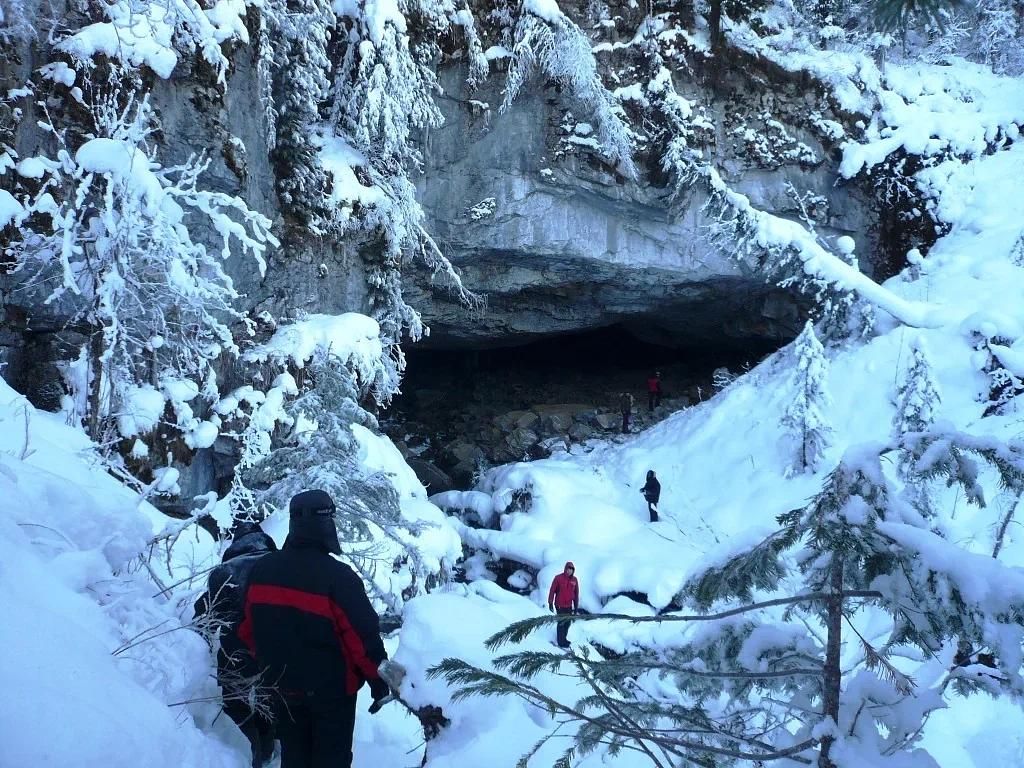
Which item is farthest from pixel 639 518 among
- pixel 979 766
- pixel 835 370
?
pixel 979 766

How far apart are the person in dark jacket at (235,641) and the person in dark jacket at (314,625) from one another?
0.18 metres

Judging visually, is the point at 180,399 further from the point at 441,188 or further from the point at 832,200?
the point at 832,200

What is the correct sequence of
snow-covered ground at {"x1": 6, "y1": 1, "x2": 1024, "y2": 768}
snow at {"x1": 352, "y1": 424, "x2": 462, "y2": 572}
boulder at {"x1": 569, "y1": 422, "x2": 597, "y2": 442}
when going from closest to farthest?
snow-covered ground at {"x1": 6, "y1": 1, "x2": 1024, "y2": 768} → snow at {"x1": 352, "y1": 424, "x2": 462, "y2": 572} → boulder at {"x1": 569, "y1": 422, "x2": 597, "y2": 442}

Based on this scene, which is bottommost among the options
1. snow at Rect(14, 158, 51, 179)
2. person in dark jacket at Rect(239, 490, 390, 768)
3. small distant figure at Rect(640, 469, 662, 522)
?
small distant figure at Rect(640, 469, 662, 522)

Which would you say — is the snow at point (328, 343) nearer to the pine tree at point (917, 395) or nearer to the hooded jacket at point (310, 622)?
the hooded jacket at point (310, 622)

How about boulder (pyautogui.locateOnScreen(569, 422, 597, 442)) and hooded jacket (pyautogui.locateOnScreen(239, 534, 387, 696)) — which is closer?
hooded jacket (pyautogui.locateOnScreen(239, 534, 387, 696))

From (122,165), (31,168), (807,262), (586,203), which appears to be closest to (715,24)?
(586,203)

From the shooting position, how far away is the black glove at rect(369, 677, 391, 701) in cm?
269

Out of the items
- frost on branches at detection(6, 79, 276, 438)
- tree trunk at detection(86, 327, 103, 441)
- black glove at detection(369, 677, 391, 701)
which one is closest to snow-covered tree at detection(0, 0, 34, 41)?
frost on branches at detection(6, 79, 276, 438)

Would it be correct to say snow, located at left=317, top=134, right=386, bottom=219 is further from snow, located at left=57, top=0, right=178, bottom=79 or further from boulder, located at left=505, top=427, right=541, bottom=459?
boulder, located at left=505, top=427, right=541, bottom=459

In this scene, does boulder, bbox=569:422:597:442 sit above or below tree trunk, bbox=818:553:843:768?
below

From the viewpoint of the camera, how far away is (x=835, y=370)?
12.2 metres

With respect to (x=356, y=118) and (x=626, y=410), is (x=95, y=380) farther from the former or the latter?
(x=626, y=410)

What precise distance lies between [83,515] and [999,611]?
11.5 feet
